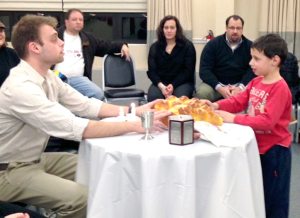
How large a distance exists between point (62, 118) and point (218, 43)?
9.18ft

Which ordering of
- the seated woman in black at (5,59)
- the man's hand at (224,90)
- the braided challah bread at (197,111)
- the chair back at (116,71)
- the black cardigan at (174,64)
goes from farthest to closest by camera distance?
1. the chair back at (116,71)
2. the black cardigan at (174,64)
3. the man's hand at (224,90)
4. the seated woman in black at (5,59)
5. the braided challah bread at (197,111)

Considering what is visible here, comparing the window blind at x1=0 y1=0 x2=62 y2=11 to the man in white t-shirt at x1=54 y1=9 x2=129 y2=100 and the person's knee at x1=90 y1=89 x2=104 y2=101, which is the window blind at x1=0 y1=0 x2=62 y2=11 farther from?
the person's knee at x1=90 y1=89 x2=104 y2=101

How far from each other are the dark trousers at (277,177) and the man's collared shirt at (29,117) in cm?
101

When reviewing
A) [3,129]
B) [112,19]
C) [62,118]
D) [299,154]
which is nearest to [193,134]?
[62,118]

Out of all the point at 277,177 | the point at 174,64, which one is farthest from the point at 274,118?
the point at 174,64

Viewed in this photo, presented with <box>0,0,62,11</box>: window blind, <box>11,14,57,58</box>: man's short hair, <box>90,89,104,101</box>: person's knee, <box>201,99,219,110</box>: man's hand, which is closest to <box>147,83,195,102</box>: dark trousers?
<box>90,89,104,101</box>: person's knee

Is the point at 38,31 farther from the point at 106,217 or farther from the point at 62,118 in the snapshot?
the point at 106,217

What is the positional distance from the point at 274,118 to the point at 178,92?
7.62 feet

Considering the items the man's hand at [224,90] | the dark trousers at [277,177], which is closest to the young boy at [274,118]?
the dark trousers at [277,177]

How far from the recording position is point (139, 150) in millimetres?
Result: 1743

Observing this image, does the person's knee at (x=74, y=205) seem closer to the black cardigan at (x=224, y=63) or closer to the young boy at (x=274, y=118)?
the young boy at (x=274, y=118)

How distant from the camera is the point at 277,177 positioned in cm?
224

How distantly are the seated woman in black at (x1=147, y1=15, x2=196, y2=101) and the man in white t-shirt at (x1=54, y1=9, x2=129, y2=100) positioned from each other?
37 centimetres

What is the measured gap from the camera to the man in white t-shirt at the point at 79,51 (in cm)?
446
